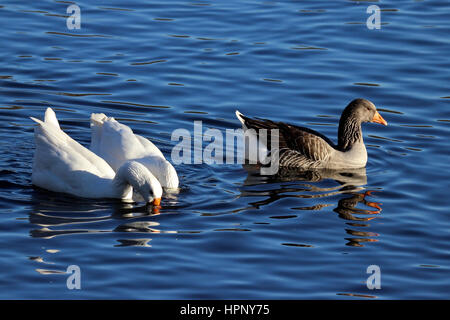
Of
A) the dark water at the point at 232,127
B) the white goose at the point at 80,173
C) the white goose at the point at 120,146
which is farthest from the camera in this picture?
the white goose at the point at 120,146

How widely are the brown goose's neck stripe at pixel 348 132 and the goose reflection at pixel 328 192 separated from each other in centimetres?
52

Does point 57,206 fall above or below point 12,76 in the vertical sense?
below

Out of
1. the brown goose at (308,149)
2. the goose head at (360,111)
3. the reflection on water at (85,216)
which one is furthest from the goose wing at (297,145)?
the reflection on water at (85,216)

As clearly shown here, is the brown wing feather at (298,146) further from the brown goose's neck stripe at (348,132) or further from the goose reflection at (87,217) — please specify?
the goose reflection at (87,217)

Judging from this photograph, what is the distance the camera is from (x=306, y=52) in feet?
61.4

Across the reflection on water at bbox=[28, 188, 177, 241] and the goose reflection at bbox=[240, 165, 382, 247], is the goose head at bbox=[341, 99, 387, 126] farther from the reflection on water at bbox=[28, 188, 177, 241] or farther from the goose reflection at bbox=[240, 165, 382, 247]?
the reflection on water at bbox=[28, 188, 177, 241]

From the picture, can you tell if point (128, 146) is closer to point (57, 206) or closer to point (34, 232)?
point (57, 206)

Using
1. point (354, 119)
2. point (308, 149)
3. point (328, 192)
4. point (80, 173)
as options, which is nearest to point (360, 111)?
point (354, 119)

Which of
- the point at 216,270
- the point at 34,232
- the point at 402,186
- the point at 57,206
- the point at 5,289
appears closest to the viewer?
the point at 5,289

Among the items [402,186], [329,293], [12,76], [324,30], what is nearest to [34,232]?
[329,293]

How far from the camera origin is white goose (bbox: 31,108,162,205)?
487 inches

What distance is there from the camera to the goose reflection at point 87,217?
11258 mm

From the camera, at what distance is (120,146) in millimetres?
13570

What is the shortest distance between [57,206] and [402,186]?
16.4ft
